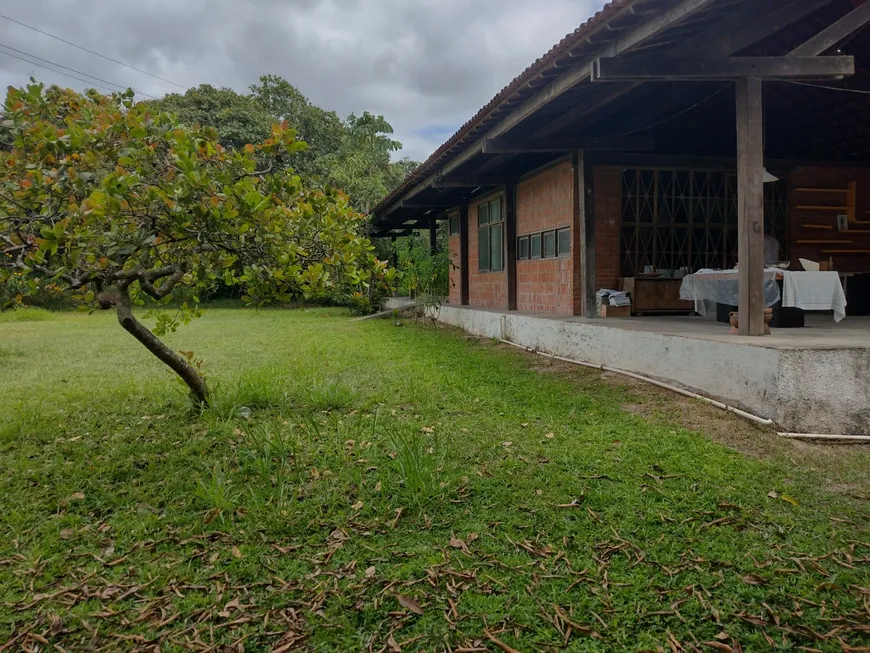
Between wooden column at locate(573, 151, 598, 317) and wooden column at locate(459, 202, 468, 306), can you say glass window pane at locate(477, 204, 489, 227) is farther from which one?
wooden column at locate(573, 151, 598, 317)

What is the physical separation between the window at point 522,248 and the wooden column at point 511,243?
0.11m

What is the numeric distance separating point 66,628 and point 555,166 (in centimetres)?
833

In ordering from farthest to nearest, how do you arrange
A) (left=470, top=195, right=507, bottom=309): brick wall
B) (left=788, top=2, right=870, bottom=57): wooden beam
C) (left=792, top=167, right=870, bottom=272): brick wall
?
(left=470, top=195, right=507, bottom=309): brick wall
(left=792, top=167, right=870, bottom=272): brick wall
(left=788, top=2, right=870, bottom=57): wooden beam

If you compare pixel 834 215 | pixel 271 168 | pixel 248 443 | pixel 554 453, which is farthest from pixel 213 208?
pixel 834 215

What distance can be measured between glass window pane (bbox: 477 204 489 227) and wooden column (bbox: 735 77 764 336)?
7600 millimetres

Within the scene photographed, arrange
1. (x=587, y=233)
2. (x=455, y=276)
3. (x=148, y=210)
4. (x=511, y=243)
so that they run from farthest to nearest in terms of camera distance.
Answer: (x=455, y=276) → (x=511, y=243) → (x=587, y=233) → (x=148, y=210)

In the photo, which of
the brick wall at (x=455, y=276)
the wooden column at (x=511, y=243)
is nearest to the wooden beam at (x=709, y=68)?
the wooden column at (x=511, y=243)

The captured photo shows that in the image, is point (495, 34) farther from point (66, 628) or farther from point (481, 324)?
point (66, 628)

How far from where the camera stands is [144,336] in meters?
4.33

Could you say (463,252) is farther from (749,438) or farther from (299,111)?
(299,111)

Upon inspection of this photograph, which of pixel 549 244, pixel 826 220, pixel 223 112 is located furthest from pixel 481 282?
pixel 223 112

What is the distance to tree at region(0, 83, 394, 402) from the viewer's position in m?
3.19

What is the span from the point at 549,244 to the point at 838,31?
16.6 feet

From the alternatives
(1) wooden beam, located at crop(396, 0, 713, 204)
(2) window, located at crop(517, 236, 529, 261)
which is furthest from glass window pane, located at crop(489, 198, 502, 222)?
(1) wooden beam, located at crop(396, 0, 713, 204)
